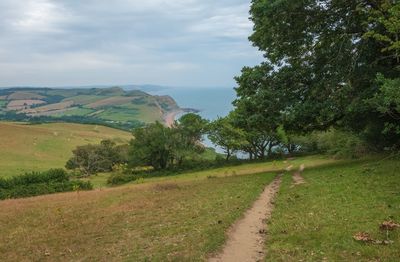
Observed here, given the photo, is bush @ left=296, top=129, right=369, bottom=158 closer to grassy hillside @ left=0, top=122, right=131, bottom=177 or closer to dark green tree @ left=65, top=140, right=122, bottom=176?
dark green tree @ left=65, top=140, right=122, bottom=176

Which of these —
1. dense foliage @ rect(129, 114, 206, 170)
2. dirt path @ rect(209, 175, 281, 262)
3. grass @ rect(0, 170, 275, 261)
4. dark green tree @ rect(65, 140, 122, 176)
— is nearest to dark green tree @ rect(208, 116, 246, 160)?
dense foliage @ rect(129, 114, 206, 170)

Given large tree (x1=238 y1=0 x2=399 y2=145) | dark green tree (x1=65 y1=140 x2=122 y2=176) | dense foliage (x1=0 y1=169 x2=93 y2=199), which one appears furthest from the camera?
dark green tree (x1=65 y1=140 x2=122 y2=176)

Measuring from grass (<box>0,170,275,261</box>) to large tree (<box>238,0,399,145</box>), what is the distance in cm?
934

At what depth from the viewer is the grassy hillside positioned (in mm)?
111081

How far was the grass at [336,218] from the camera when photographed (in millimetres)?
11039

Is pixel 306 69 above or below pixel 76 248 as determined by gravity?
above

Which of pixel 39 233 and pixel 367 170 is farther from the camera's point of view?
pixel 367 170

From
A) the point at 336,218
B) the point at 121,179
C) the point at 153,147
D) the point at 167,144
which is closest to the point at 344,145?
the point at 336,218

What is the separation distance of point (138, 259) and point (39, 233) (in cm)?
897

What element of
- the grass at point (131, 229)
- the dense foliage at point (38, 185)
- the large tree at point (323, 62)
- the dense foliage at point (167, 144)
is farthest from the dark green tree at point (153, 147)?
the grass at point (131, 229)

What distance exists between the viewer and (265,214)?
58.5ft

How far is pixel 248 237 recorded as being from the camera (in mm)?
13891

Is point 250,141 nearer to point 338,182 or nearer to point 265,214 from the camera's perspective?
point 338,182

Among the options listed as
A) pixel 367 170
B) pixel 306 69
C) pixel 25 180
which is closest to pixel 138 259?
pixel 367 170
